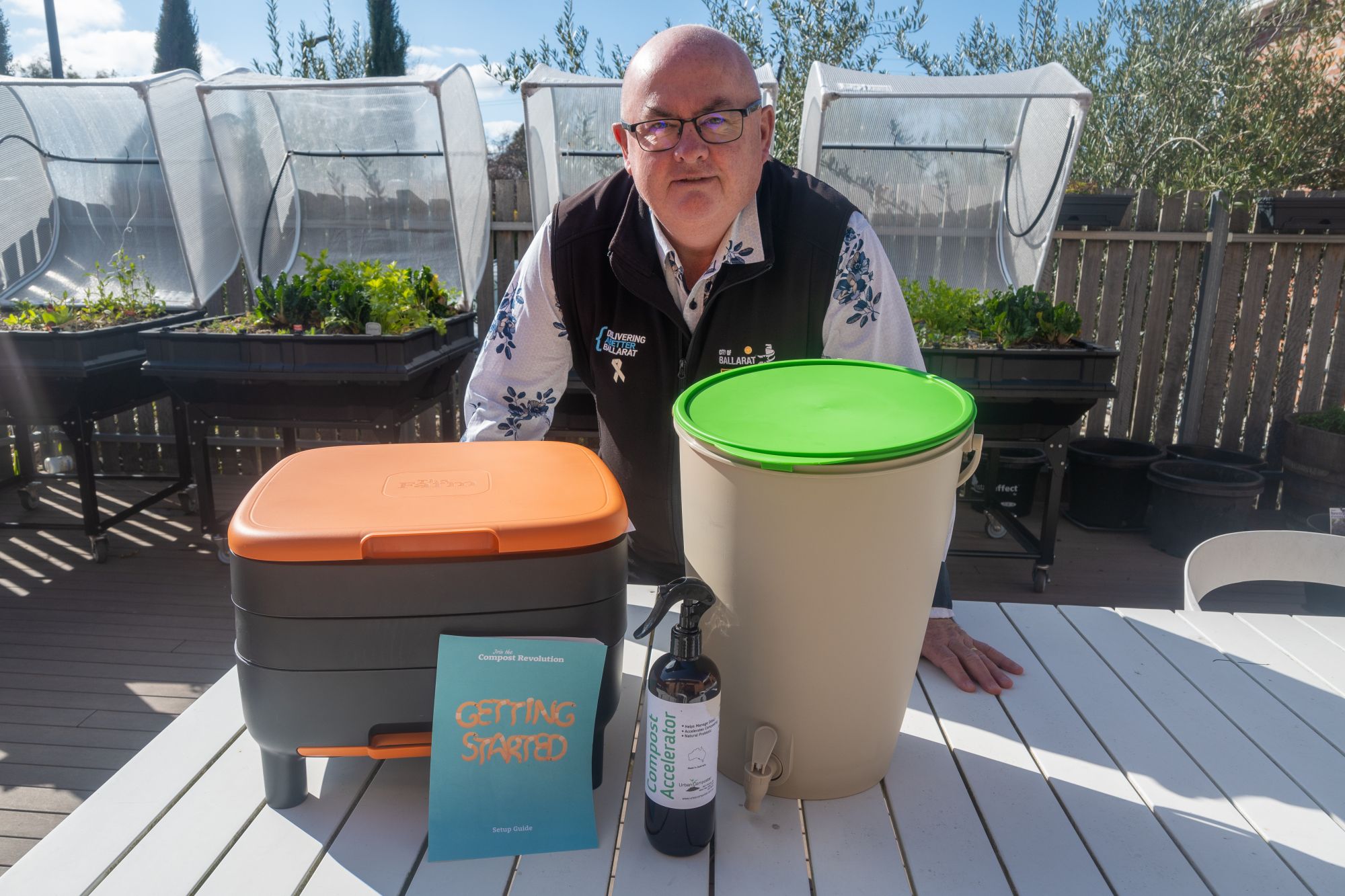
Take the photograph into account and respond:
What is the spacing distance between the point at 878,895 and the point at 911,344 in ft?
2.78

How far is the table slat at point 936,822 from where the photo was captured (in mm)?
849

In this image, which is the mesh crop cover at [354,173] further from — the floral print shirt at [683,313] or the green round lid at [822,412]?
the green round lid at [822,412]

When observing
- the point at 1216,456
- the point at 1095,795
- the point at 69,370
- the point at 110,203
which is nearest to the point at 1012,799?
the point at 1095,795

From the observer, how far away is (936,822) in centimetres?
94

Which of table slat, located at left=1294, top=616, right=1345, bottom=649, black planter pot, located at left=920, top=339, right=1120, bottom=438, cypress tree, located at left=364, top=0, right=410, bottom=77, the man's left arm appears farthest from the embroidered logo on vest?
cypress tree, located at left=364, top=0, right=410, bottom=77

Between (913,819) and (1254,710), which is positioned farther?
(1254,710)

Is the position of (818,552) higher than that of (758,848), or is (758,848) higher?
(818,552)

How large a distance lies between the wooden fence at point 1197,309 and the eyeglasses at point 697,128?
3621mm

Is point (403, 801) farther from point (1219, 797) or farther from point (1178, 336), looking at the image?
point (1178, 336)

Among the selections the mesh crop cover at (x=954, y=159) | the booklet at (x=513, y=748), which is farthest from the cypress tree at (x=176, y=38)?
the booklet at (x=513, y=748)

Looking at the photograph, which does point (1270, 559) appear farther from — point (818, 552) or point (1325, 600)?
point (1325, 600)

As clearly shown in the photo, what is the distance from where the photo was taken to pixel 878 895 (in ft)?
2.72

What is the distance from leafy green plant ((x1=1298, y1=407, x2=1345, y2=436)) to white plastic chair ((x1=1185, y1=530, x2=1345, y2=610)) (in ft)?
10.4

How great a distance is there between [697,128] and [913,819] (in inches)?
39.1
